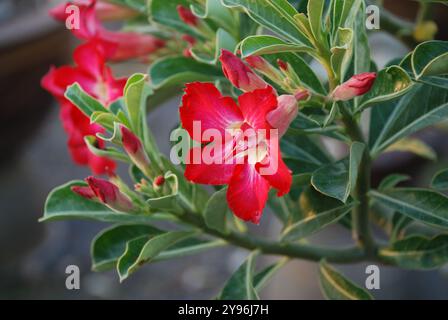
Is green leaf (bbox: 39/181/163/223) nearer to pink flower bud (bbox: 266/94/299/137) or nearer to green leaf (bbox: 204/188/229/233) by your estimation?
green leaf (bbox: 204/188/229/233)

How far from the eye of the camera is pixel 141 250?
71cm

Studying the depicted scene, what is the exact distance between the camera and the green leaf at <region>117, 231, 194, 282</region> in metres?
0.68

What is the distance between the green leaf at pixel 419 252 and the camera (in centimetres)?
80

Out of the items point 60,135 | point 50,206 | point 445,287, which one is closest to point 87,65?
point 50,206

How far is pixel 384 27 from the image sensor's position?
0.92 meters

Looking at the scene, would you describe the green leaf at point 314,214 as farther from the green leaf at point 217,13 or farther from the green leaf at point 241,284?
the green leaf at point 217,13

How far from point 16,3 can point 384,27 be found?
139 cm

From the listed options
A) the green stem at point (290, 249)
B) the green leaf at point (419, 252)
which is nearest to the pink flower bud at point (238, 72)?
the green stem at point (290, 249)

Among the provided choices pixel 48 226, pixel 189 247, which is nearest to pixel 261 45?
pixel 189 247

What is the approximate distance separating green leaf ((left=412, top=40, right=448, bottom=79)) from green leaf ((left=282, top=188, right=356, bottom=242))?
157 mm

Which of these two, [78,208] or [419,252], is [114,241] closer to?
[78,208]

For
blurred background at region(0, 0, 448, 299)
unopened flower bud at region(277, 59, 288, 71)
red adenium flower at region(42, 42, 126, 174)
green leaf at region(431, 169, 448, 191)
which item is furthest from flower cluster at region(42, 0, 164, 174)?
blurred background at region(0, 0, 448, 299)

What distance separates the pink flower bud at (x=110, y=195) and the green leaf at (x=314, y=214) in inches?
6.6
